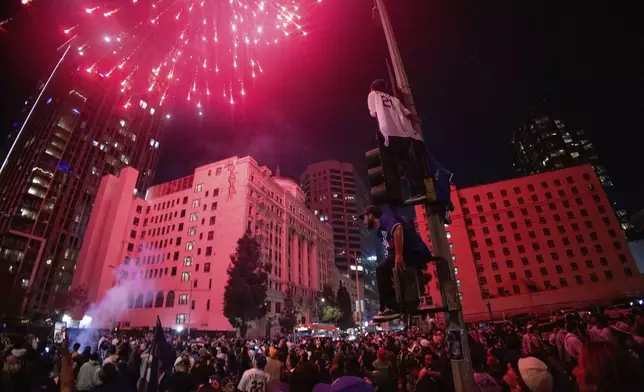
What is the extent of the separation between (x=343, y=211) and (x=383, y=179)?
4726 inches

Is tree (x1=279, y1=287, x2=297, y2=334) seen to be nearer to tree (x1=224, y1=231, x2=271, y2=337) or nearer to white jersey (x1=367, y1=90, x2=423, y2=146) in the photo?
tree (x1=224, y1=231, x2=271, y2=337)

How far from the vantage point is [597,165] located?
87.2 metres

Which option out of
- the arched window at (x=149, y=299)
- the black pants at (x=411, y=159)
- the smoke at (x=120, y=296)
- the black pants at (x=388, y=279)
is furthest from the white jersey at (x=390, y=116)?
the arched window at (x=149, y=299)

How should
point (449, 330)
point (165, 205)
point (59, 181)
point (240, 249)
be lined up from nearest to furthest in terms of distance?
point (449, 330), point (240, 249), point (165, 205), point (59, 181)

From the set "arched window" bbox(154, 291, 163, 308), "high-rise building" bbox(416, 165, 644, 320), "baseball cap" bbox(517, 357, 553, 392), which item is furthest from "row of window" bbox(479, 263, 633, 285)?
"baseball cap" bbox(517, 357, 553, 392)

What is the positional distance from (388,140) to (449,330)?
2.24 meters

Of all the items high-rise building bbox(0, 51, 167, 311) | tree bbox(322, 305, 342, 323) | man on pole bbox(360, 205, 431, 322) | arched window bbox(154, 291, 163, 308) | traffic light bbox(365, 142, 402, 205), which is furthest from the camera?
tree bbox(322, 305, 342, 323)

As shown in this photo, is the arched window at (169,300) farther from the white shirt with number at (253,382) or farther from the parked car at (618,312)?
the parked car at (618,312)

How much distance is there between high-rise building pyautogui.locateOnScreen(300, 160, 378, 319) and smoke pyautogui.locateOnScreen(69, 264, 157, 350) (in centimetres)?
6505

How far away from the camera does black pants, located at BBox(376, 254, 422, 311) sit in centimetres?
360

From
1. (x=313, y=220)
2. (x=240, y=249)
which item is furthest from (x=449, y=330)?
(x=313, y=220)

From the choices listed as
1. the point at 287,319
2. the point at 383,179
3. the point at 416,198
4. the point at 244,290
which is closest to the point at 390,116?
the point at 383,179

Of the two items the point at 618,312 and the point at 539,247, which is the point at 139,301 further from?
the point at 539,247

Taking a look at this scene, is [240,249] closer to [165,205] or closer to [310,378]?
[165,205]
